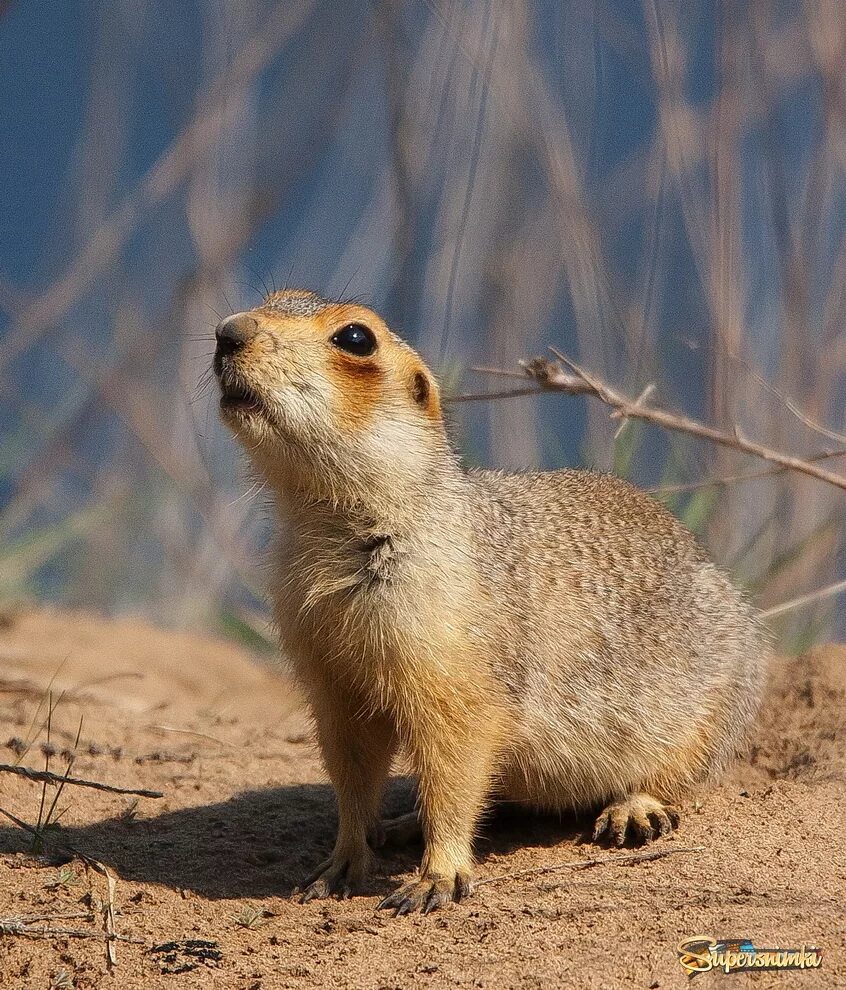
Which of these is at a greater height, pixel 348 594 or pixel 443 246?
pixel 443 246

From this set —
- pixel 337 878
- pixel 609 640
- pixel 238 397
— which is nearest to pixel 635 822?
pixel 609 640

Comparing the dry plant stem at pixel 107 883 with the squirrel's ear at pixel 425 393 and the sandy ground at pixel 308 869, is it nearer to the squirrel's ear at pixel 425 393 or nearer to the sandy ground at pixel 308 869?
the sandy ground at pixel 308 869

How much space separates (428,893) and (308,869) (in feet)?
2.53

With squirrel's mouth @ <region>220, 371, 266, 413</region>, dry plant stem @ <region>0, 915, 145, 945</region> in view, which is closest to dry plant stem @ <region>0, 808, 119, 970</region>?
dry plant stem @ <region>0, 915, 145, 945</region>

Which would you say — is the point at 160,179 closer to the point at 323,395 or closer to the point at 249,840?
the point at 323,395

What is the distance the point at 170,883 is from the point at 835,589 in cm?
286

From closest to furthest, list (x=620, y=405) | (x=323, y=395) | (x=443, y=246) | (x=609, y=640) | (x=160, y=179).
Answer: (x=323, y=395), (x=620, y=405), (x=609, y=640), (x=160, y=179), (x=443, y=246)

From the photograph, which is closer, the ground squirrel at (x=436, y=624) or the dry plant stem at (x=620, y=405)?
the ground squirrel at (x=436, y=624)

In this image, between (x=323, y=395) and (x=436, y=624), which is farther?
(x=436, y=624)

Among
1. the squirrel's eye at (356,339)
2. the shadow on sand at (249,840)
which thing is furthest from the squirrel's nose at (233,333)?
the shadow on sand at (249,840)

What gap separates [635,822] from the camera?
473 cm

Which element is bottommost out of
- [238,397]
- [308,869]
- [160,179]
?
[308,869]

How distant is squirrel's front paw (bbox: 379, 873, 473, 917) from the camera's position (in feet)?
13.3

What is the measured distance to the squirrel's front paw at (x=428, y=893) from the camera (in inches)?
160
